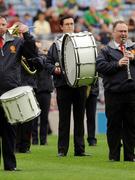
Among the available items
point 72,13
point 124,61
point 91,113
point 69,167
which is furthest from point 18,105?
point 72,13

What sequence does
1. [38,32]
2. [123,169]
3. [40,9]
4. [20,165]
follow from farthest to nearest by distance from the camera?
[40,9] → [38,32] → [20,165] → [123,169]

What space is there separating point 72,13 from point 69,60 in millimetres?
13908

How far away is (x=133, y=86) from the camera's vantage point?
1370cm

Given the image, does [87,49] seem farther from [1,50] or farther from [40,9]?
[40,9]

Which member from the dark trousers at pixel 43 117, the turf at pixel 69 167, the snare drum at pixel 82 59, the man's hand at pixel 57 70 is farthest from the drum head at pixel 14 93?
the dark trousers at pixel 43 117

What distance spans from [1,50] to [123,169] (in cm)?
254

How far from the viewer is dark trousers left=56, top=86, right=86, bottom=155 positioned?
15.1 meters

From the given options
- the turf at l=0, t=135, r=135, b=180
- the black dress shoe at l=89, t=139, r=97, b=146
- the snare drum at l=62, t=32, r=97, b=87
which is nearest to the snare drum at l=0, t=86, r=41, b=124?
the turf at l=0, t=135, r=135, b=180

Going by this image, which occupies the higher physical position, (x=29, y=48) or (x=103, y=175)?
(x=29, y=48)

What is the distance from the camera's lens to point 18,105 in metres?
11.8

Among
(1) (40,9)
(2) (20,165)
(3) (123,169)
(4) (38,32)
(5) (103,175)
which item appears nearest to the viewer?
(5) (103,175)

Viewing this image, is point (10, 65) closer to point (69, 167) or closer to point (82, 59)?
point (69, 167)

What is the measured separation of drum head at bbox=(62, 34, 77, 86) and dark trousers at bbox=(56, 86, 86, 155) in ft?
1.08

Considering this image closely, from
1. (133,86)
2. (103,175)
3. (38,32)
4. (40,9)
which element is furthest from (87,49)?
(40,9)
